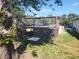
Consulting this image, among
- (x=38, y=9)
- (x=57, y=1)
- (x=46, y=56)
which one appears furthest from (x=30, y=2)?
(x=46, y=56)

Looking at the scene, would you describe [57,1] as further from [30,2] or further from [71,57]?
[71,57]

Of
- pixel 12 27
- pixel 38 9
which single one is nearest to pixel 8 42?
pixel 12 27

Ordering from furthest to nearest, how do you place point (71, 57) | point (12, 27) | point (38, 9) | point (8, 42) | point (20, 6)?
point (38, 9), point (20, 6), point (71, 57), point (12, 27), point (8, 42)

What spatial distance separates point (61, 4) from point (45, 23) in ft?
12.4

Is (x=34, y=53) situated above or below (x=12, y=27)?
below

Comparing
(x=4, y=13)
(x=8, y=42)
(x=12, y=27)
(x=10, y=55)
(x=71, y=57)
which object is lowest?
(x=71, y=57)

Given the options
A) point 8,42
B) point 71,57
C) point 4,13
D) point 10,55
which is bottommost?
point 71,57

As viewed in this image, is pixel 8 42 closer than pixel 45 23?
Yes

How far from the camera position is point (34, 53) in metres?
9.54

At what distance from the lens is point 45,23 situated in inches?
725

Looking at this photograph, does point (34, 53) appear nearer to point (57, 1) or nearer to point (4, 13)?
point (4, 13)

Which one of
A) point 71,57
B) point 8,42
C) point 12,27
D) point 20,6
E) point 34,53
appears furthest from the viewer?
point 20,6

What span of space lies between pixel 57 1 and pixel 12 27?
30.2ft

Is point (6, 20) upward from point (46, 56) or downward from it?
upward
